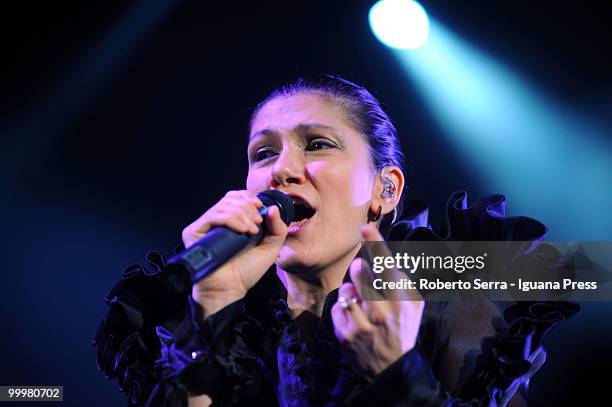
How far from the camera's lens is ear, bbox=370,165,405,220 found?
5.96 ft

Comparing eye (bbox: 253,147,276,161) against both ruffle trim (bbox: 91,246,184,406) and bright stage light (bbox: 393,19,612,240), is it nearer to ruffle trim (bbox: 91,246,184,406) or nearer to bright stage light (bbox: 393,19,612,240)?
ruffle trim (bbox: 91,246,184,406)

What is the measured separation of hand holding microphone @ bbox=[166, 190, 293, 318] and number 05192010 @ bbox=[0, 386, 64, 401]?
45.3 inches

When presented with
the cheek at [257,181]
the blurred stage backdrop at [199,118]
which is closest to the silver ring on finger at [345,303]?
the cheek at [257,181]

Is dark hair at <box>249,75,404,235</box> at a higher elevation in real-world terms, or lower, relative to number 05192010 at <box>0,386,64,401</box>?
higher

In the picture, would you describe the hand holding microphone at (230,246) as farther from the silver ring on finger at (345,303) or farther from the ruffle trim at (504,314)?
the ruffle trim at (504,314)

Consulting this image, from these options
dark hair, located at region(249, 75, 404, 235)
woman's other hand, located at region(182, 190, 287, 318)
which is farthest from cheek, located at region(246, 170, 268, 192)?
dark hair, located at region(249, 75, 404, 235)

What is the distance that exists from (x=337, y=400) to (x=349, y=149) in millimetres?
776

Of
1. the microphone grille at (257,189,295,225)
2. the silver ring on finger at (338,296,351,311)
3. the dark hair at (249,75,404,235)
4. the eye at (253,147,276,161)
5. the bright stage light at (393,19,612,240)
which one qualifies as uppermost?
the bright stage light at (393,19,612,240)

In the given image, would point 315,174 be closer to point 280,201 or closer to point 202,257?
point 280,201

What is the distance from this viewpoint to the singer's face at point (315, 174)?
1.63 meters

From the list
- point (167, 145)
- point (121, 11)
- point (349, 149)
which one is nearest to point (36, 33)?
point (121, 11)

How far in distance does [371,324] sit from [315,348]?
0.43 m

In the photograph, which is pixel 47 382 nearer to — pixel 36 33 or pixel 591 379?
pixel 36 33

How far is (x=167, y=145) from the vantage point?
A: 2.54 m
